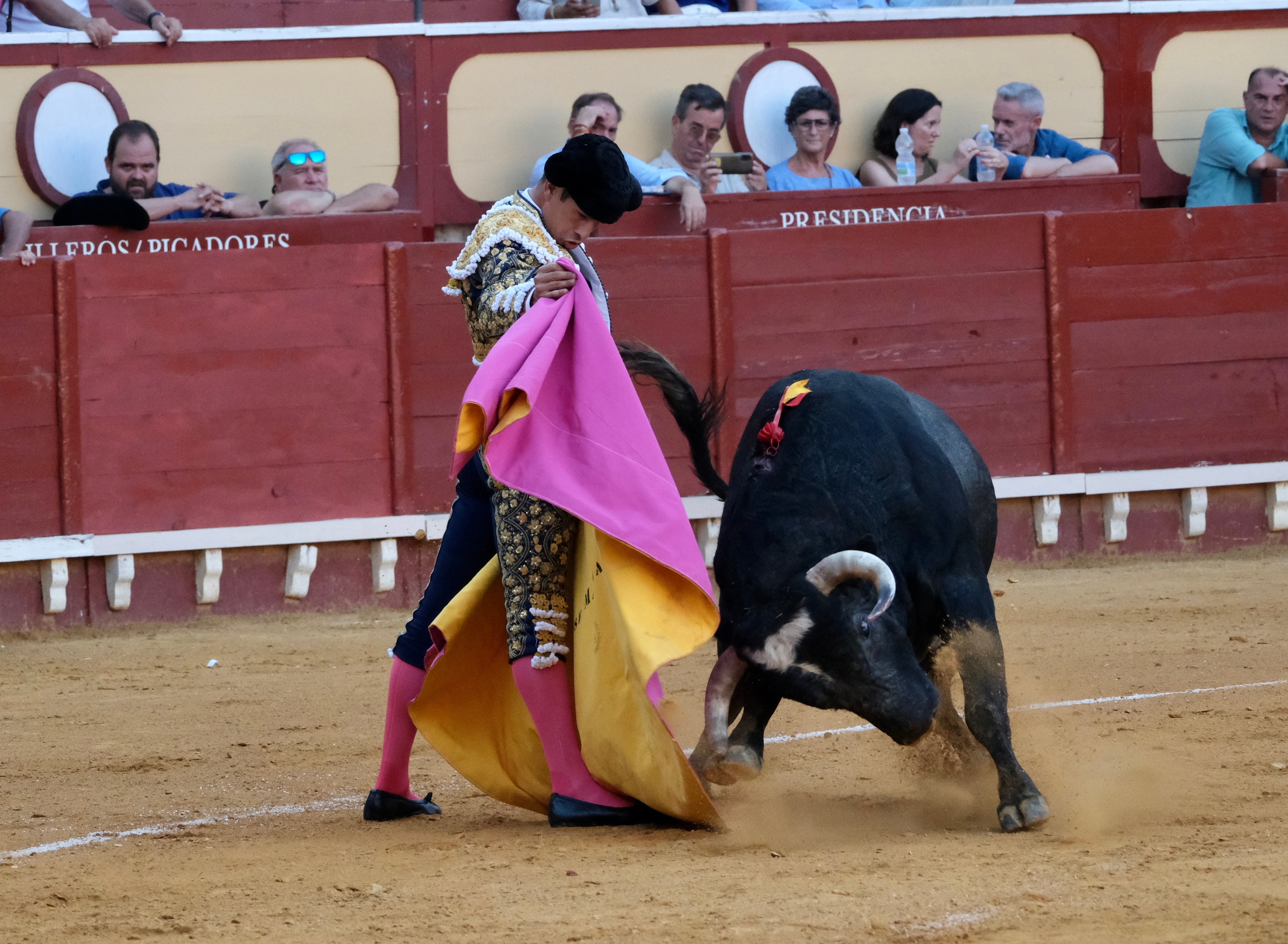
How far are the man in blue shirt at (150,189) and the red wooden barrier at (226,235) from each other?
0.18 ft

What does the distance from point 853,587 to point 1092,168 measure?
472 centimetres

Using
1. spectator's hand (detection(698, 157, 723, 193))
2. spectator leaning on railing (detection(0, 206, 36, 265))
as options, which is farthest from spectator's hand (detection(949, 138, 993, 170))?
spectator leaning on railing (detection(0, 206, 36, 265))

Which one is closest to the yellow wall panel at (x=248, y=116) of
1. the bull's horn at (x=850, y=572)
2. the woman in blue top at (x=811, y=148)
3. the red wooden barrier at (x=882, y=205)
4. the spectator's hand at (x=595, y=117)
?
the spectator's hand at (x=595, y=117)

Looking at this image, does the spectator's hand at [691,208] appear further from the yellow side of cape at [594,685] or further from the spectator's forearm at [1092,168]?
the yellow side of cape at [594,685]

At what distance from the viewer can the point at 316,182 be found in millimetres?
6270

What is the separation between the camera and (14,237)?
225 inches

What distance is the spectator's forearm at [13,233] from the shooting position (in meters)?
5.70

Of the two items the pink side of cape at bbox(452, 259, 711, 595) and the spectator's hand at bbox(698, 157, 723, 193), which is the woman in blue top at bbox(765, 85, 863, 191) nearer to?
the spectator's hand at bbox(698, 157, 723, 193)

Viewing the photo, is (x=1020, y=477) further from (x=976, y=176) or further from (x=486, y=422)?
(x=486, y=422)

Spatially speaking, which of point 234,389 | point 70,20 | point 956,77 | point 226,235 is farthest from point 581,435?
point 956,77

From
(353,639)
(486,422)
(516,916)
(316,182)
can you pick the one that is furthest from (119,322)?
(516,916)

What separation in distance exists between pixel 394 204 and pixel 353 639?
6.20 feet

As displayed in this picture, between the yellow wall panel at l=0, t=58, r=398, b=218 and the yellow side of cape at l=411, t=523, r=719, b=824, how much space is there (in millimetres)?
3922

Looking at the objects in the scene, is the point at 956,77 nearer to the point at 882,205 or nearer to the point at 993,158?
the point at 993,158
